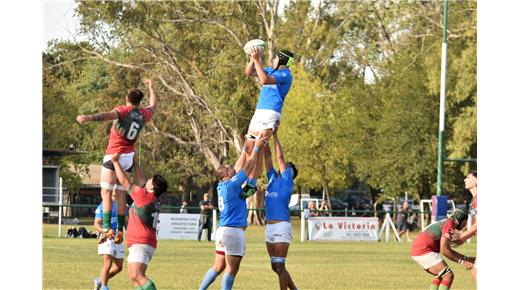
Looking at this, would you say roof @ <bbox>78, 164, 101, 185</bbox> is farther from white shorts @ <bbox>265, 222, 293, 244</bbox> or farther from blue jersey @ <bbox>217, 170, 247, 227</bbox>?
blue jersey @ <bbox>217, 170, 247, 227</bbox>

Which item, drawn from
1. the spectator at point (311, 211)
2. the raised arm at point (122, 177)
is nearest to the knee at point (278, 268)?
the raised arm at point (122, 177)

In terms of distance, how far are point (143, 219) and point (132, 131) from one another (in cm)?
191

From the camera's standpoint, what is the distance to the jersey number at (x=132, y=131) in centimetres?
1673

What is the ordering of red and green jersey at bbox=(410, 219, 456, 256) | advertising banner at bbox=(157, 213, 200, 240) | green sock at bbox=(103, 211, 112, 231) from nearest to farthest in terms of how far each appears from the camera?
1. green sock at bbox=(103, 211, 112, 231)
2. red and green jersey at bbox=(410, 219, 456, 256)
3. advertising banner at bbox=(157, 213, 200, 240)

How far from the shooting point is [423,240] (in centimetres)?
1770

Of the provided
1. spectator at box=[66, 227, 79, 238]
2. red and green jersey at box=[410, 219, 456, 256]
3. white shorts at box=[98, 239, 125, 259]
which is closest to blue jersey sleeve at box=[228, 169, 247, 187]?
white shorts at box=[98, 239, 125, 259]

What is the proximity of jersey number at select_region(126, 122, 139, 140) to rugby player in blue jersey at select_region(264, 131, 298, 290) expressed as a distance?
213cm

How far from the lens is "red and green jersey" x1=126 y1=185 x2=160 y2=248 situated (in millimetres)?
15344

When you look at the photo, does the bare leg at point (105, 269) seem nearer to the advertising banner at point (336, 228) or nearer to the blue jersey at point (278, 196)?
the blue jersey at point (278, 196)

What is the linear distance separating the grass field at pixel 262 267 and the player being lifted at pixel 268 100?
5.21m

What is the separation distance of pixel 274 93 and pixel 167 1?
43.4 meters

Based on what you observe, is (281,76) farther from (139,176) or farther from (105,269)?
(105,269)
